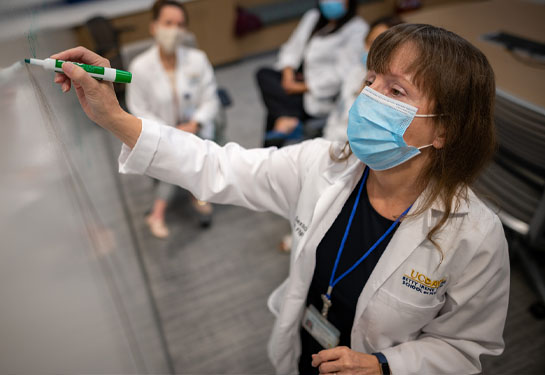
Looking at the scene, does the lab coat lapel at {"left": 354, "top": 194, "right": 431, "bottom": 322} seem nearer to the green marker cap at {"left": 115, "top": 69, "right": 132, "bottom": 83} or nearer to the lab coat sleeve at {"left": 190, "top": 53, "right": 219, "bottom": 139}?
the green marker cap at {"left": 115, "top": 69, "right": 132, "bottom": 83}

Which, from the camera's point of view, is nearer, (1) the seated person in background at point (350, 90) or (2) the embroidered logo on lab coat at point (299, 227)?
(2) the embroidered logo on lab coat at point (299, 227)

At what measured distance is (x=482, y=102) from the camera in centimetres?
74

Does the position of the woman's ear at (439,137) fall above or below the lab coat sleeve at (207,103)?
above

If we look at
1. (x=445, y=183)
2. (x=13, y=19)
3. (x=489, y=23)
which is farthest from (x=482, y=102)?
(x=489, y=23)

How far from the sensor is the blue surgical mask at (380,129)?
776 mm

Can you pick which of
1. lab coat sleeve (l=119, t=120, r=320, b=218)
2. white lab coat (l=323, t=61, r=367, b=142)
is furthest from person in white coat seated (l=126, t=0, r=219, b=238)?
lab coat sleeve (l=119, t=120, r=320, b=218)

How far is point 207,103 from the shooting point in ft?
A: 7.55

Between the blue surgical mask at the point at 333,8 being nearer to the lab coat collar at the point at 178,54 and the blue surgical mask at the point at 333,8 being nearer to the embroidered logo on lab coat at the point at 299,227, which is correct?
the lab coat collar at the point at 178,54

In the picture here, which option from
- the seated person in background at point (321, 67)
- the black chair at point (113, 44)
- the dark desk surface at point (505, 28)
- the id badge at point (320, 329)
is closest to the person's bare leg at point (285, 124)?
the seated person in background at point (321, 67)

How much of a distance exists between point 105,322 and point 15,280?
Result: 1.06 ft

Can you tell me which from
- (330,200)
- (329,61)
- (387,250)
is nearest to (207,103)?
(329,61)

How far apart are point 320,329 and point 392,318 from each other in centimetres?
24

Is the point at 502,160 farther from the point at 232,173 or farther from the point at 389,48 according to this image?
the point at 232,173

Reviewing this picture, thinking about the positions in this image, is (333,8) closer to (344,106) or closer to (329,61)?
(329,61)
